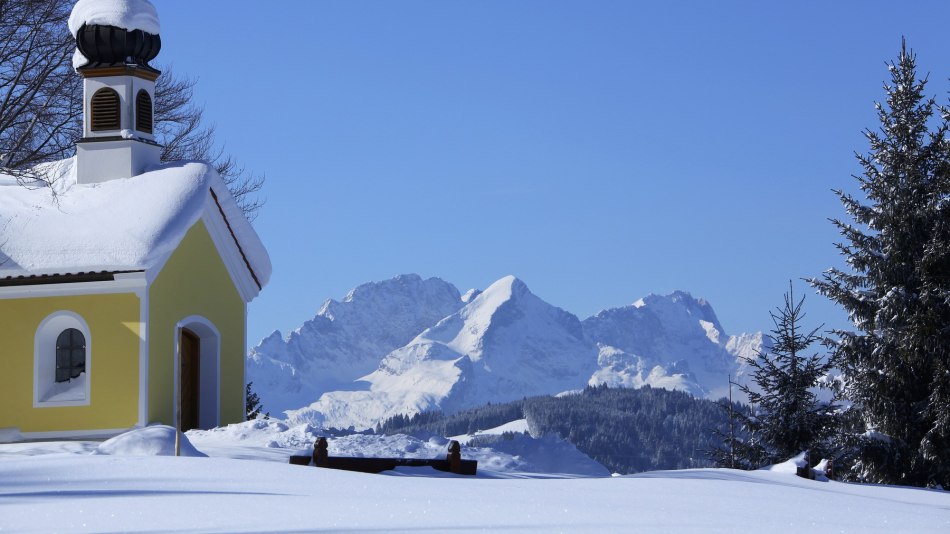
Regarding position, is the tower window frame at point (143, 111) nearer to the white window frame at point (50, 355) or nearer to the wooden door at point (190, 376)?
the wooden door at point (190, 376)

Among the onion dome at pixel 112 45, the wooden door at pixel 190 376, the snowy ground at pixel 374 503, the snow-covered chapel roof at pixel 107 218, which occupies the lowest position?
the snowy ground at pixel 374 503

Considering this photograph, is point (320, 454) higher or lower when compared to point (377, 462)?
higher

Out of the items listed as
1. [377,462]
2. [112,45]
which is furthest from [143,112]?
[377,462]

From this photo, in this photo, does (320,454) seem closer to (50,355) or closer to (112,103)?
(50,355)

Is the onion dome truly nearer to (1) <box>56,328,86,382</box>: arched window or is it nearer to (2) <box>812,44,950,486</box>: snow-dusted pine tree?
(1) <box>56,328,86,382</box>: arched window

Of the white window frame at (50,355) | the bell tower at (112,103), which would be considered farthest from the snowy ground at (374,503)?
the bell tower at (112,103)

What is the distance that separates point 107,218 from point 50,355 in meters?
2.83

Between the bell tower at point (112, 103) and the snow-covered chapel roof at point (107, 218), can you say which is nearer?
the snow-covered chapel roof at point (107, 218)

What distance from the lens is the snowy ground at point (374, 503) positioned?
404 inches

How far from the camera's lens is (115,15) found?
27.2 m

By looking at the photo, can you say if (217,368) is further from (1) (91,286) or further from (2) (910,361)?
(2) (910,361)

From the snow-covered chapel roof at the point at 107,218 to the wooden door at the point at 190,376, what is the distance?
232cm

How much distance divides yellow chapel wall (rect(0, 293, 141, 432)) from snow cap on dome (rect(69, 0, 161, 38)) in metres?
6.20

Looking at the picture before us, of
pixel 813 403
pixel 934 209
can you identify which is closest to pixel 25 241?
pixel 813 403
